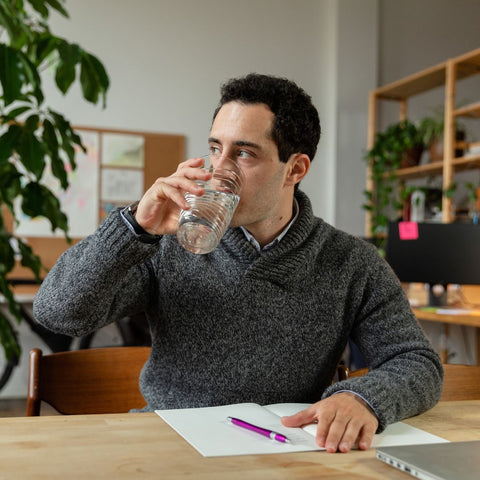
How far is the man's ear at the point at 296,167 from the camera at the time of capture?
1.37 meters

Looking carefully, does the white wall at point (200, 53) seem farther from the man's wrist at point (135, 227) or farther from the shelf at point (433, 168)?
the man's wrist at point (135, 227)

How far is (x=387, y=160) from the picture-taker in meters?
4.90

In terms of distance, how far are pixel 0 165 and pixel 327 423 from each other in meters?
1.43

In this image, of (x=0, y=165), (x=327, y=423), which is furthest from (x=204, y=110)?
(x=327, y=423)

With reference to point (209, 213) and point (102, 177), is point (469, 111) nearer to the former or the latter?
point (102, 177)

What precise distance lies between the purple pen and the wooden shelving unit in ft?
11.9

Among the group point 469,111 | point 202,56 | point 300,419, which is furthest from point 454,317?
point 202,56

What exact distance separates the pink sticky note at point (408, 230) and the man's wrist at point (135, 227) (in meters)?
2.55

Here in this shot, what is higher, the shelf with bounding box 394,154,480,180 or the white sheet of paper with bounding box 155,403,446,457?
the shelf with bounding box 394,154,480,180

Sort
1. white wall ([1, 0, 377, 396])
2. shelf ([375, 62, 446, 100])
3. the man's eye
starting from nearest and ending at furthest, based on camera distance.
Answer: the man's eye
shelf ([375, 62, 446, 100])
white wall ([1, 0, 377, 396])

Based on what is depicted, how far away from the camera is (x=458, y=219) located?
14.9 feet

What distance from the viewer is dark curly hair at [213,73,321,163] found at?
130 centimetres

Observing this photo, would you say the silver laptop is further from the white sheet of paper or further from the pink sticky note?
the pink sticky note

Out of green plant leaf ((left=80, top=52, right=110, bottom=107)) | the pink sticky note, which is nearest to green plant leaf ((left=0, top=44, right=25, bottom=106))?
green plant leaf ((left=80, top=52, right=110, bottom=107))
